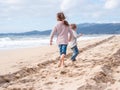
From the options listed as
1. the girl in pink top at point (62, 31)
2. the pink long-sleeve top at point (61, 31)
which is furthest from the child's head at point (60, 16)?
the pink long-sleeve top at point (61, 31)

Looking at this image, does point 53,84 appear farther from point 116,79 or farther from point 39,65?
point 39,65

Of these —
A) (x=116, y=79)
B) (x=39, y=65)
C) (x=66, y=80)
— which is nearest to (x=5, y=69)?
(x=39, y=65)

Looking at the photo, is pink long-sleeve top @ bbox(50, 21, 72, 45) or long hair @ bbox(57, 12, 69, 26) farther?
pink long-sleeve top @ bbox(50, 21, 72, 45)

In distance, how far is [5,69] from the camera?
36.3ft

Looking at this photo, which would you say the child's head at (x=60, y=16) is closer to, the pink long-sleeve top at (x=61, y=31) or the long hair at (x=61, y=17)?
the long hair at (x=61, y=17)

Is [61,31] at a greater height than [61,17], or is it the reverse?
[61,17]

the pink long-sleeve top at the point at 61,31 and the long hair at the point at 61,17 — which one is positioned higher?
the long hair at the point at 61,17

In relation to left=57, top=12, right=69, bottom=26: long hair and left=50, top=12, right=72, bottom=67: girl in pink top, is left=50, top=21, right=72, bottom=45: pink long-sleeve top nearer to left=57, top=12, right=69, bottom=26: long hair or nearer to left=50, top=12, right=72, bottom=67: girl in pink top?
left=50, top=12, right=72, bottom=67: girl in pink top

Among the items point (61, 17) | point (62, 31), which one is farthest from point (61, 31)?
A: point (61, 17)

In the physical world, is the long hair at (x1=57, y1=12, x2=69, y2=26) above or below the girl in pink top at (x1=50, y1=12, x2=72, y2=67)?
above

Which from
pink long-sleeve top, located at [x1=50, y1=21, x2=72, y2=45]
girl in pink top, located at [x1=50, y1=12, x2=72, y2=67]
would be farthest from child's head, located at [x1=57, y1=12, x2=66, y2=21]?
pink long-sleeve top, located at [x1=50, y1=21, x2=72, y2=45]

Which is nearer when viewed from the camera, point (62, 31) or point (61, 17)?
point (61, 17)

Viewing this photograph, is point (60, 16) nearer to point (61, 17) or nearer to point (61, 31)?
point (61, 17)

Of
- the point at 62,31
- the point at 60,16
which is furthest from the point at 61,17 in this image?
the point at 62,31
